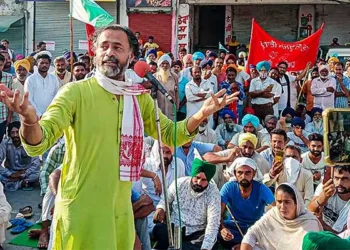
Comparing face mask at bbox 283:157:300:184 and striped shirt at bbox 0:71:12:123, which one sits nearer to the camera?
face mask at bbox 283:157:300:184

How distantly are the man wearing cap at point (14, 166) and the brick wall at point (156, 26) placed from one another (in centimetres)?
1186

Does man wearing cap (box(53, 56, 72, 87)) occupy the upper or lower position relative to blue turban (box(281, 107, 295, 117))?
upper

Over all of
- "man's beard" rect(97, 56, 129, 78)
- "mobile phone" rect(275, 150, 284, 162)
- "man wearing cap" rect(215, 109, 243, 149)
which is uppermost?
"man's beard" rect(97, 56, 129, 78)

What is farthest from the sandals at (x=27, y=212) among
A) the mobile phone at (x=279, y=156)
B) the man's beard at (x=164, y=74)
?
the man's beard at (x=164, y=74)

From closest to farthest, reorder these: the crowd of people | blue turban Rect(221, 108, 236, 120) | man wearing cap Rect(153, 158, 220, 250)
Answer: the crowd of people, man wearing cap Rect(153, 158, 220, 250), blue turban Rect(221, 108, 236, 120)

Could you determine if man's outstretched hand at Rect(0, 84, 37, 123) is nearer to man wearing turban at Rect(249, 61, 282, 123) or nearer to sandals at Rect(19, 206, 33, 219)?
sandals at Rect(19, 206, 33, 219)

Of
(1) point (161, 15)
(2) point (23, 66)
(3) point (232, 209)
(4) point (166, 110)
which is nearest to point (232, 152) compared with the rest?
(3) point (232, 209)

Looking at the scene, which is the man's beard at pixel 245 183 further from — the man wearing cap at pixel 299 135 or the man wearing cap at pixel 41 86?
the man wearing cap at pixel 41 86

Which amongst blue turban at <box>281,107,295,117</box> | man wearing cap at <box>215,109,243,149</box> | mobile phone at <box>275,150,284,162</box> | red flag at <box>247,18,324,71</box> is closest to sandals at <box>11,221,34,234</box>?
mobile phone at <box>275,150,284,162</box>

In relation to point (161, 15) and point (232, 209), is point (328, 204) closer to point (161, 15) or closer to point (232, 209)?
point (232, 209)

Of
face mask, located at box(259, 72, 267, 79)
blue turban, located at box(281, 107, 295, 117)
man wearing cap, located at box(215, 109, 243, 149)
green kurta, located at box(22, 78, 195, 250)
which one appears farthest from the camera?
face mask, located at box(259, 72, 267, 79)

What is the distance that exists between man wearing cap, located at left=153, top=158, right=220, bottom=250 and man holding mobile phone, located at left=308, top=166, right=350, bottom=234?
2.94 ft

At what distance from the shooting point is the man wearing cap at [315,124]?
8.35 meters

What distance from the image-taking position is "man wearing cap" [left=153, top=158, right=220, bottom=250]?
17.8 ft
